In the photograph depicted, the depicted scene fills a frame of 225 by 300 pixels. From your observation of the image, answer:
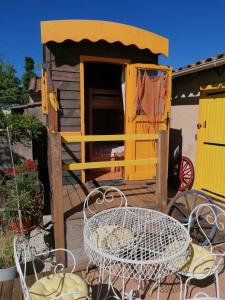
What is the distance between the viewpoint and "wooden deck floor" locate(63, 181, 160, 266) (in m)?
2.52

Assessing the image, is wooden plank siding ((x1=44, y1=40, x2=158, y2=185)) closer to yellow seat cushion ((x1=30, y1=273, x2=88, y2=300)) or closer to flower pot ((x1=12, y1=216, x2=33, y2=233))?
flower pot ((x1=12, y1=216, x2=33, y2=233))

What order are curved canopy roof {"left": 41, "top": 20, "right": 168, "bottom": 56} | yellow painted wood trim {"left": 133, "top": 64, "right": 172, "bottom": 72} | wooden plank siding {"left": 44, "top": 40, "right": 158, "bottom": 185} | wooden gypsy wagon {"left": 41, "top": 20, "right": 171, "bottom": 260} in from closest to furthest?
curved canopy roof {"left": 41, "top": 20, "right": 168, "bottom": 56}, wooden gypsy wagon {"left": 41, "top": 20, "right": 171, "bottom": 260}, wooden plank siding {"left": 44, "top": 40, "right": 158, "bottom": 185}, yellow painted wood trim {"left": 133, "top": 64, "right": 172, "bottom": 72}

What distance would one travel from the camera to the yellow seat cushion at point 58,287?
154cm

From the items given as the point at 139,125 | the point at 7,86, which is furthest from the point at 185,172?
the point at 7,86

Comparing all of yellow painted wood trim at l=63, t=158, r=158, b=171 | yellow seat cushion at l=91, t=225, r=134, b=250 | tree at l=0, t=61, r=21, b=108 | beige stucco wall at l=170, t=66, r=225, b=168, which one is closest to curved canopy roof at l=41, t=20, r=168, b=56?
beige stucco wall at l=170, t=66, r=225, b=168

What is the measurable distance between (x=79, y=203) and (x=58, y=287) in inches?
54.5

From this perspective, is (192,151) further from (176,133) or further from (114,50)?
(114,50)

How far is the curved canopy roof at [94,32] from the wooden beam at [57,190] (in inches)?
64.3

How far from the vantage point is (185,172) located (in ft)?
16.7

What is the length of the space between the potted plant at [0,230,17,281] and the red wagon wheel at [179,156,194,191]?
3503mm

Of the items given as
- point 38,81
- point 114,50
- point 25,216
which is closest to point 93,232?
point 25,216

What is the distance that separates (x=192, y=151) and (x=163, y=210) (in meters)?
2.55

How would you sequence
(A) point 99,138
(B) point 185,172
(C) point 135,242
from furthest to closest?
1. (B) point 185,172
2. (A) point 99,138
3. (C) point 135,242

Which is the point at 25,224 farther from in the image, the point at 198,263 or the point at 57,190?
the point at 198,263
